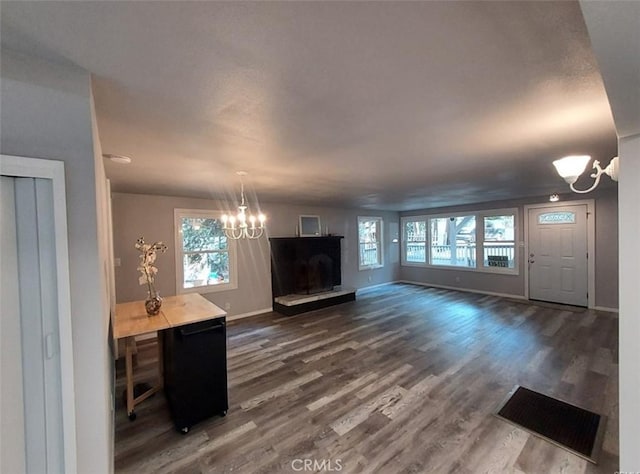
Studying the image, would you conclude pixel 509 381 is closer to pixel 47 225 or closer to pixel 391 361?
pixel 391 361

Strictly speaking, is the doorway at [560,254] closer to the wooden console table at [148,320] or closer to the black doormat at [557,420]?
the black doormat at [557,420]

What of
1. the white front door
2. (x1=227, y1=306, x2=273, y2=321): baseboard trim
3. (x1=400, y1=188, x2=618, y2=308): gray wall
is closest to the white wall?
(x1=227, y1=306, x2=273, y2=321): baseboard trim

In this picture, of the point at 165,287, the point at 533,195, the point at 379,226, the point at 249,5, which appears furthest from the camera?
the point at 379,226

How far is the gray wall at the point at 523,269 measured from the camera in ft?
16.7

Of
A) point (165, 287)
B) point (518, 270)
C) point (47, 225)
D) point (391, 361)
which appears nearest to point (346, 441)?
point (391, 361)

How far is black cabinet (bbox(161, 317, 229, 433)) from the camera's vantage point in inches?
88.5

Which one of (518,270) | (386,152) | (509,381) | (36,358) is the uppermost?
(386,152)

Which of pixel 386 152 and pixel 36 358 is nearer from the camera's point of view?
pixel 36 358

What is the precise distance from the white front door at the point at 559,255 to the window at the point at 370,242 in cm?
348

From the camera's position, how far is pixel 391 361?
3355mm

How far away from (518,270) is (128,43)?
24.3ft

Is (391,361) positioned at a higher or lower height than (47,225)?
lower

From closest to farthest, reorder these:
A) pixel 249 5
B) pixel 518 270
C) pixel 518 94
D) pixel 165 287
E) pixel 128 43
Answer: pixel 249 5
pixel 128 43
pixel 518 94
pixel 165 287
pixel 518 270

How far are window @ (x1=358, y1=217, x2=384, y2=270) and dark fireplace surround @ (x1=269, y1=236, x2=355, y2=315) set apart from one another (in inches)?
58.1
